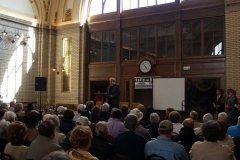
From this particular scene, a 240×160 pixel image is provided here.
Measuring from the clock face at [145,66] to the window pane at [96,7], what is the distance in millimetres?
3338

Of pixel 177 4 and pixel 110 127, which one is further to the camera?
pixel 177 4

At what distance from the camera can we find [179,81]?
400 inches

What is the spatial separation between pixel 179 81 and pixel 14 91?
22.4 feet

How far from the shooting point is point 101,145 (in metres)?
3.70

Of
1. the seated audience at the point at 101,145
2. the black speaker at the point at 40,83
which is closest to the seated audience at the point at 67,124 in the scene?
the seated audience at the point at 101,145

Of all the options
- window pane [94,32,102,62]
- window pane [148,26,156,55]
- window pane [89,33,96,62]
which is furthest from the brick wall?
window pane [89,33,96,62]

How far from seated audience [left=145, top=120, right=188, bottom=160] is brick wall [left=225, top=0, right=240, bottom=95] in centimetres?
654

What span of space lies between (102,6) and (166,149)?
10473 millimetres

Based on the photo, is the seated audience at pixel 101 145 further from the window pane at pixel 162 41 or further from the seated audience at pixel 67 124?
the window pane at pixel 162 41

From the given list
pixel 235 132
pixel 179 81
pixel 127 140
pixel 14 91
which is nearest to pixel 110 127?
pixel 127 140

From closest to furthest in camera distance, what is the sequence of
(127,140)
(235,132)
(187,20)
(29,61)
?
(127,140) → (235,132) → (187,20) → (29,61)

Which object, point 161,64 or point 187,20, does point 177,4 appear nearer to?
point 187,20

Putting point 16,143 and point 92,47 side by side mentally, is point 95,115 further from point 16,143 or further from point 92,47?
point 92,47

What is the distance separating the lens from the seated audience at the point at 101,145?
3.51 m
